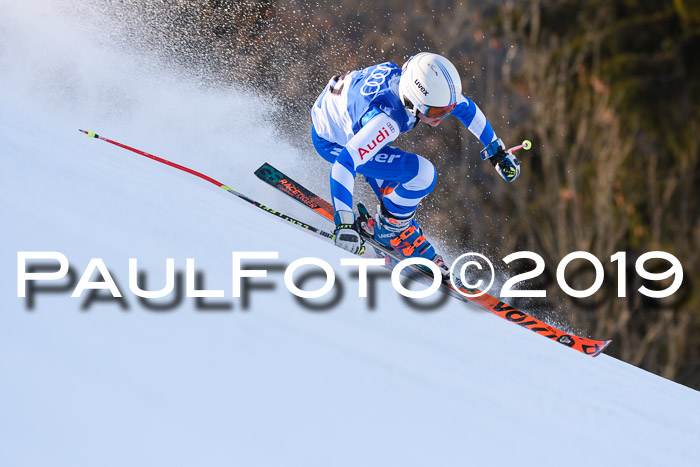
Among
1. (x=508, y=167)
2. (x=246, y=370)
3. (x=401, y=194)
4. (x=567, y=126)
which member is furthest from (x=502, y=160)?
(x=567, y=126)

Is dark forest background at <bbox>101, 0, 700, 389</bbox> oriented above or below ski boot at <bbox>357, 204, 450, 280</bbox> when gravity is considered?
above

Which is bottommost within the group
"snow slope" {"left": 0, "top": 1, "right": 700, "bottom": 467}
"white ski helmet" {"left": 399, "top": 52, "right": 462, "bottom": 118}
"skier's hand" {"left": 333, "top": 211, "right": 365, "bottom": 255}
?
"snow slope" {"left": 0, "top": 1, "right": 700, "bottom": 467}

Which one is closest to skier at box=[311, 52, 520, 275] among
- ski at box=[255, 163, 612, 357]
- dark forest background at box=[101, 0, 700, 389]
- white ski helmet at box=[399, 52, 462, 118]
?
white ski helmet at box=[399, 52, 462, 118]

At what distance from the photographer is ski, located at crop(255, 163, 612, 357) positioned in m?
3.54

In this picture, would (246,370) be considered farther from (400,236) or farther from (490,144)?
(490,144)

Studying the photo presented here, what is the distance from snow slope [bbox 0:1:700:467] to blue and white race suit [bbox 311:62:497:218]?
0.47 metres

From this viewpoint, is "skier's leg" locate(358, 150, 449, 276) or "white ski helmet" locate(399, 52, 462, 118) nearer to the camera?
"white ski helmet" locate(399, 52, 462, 118)

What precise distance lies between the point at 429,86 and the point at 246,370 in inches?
87.3

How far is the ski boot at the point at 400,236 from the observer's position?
416 centimetres

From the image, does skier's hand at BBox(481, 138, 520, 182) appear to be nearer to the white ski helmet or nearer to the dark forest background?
the white ski helmet

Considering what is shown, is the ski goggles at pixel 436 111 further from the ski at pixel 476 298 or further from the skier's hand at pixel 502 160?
the ski at pixel 476 298

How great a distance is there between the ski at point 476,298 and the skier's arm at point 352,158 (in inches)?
35.4

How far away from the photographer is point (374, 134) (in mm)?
3330

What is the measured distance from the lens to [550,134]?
13.4m
